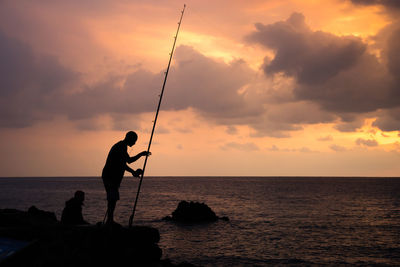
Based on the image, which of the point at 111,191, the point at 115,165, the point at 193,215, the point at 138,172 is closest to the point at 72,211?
the point at 111,191

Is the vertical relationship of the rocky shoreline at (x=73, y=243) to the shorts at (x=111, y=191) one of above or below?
below

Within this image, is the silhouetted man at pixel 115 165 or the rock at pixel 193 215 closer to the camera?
the silhouetted man at pixel 115 165

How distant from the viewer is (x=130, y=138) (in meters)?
7.40

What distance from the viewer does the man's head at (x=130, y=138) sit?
739 cm

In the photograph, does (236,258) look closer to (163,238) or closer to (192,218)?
(163,238)

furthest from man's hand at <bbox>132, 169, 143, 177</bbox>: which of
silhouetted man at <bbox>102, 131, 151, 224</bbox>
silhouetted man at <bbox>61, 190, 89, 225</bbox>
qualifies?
silhouetted man at <bbox>61, 190, 89, 225</bbox>

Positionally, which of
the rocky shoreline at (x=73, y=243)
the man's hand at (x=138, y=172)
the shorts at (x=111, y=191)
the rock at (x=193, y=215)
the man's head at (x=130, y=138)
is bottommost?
the rock at (x=193, y=215)

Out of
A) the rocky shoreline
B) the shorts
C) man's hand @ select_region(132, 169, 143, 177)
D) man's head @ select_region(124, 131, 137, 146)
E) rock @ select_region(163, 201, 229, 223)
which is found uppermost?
man's head @ select_region(124, 131, 137, 146)

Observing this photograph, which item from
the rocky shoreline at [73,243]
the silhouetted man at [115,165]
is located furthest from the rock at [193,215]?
the silhouetted man at [115,165]

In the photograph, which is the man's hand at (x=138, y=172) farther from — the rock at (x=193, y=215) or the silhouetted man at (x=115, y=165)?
the rock at (x=193, y=215)

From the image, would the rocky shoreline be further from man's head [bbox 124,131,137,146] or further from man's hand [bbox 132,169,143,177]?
man's head [bbox 124,131,137,146]

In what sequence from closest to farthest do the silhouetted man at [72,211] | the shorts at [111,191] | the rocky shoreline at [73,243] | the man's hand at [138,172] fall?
the rocky shoreline at [73,243] < the shorts at [111,191] < the man's hand at [138,172] < the silhouetted man at [72,211]

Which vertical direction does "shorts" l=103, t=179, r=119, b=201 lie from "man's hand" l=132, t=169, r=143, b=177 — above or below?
below

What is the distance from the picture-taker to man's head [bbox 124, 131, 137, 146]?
24.3ft
